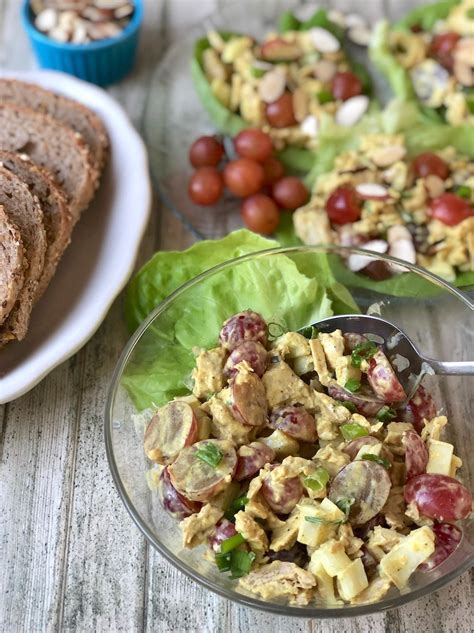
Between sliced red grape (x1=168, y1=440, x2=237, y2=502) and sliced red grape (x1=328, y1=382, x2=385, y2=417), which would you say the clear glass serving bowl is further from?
sliced red grape (x1=328, y1=382, x2=385, y2=417)

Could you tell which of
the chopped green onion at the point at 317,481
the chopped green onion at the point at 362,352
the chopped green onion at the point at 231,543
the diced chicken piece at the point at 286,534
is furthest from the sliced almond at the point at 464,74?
the chopped green onion at the point at 231,543

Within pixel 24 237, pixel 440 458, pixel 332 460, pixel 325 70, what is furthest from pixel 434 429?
pixel 325 70

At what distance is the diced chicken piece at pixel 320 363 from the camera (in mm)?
2537

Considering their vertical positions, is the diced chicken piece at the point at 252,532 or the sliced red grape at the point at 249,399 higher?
the sliced red grape at the point at 249,399

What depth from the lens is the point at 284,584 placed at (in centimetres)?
216

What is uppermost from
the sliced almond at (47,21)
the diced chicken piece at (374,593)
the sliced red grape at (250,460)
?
the sliced almond at (47,21)

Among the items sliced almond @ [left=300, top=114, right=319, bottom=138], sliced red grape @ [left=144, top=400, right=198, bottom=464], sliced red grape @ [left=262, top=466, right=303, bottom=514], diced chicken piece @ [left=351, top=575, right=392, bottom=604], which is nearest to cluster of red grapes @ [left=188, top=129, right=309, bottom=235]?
sliced almond @ [left=300, top=114, right=319, bottom=138]

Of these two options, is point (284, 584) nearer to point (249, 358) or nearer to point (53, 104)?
point (249, 358)

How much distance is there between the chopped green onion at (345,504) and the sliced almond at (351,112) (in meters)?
1.99

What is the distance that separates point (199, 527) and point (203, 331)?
2.43 ft

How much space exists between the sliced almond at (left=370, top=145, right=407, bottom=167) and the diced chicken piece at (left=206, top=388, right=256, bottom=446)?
58.7 inches

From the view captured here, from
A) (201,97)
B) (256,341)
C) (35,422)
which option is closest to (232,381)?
(256,341)

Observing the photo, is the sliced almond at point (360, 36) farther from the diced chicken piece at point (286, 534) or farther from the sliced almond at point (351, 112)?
the diced chicken piece at point (286, 534)

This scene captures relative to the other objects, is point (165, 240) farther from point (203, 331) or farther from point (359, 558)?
point (359, 558)
